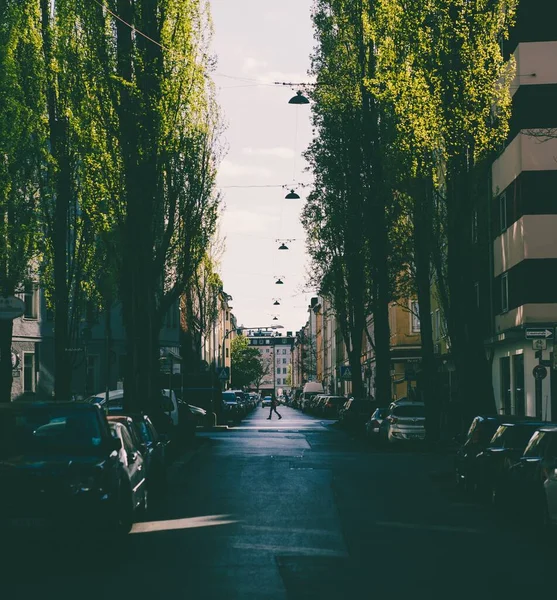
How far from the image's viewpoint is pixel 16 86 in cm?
3064

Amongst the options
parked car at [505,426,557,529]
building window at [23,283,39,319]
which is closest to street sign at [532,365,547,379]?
parked car at [505,426,557,529]

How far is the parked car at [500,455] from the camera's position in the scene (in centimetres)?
1705

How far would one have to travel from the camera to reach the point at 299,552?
12.2 meters

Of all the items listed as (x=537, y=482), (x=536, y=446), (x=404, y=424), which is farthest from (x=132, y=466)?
(x=404, y=424)

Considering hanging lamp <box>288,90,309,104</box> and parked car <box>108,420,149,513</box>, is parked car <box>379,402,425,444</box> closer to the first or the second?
hanging lamp <box>288,90,309,104</box>

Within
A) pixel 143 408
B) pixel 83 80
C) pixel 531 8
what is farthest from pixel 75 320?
pixel 531 8

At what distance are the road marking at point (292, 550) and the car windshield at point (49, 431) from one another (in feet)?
6.48

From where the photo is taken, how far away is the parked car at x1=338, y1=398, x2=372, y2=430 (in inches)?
1820

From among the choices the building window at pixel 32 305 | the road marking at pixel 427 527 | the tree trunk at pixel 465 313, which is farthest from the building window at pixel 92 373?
the road marking at pixel 427 527

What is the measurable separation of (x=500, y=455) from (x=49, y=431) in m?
7.19

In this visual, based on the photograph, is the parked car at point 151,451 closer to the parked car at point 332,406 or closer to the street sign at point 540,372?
the street sign at point 540,372

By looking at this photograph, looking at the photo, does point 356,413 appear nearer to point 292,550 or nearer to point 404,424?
point 404,424

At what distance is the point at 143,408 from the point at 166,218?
16.2ft

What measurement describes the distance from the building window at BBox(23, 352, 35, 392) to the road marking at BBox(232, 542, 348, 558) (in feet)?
146
